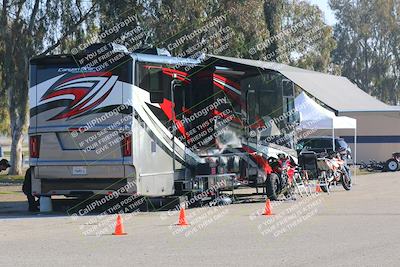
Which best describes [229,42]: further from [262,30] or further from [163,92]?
[163,92]

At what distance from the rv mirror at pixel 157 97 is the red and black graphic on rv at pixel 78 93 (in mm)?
883

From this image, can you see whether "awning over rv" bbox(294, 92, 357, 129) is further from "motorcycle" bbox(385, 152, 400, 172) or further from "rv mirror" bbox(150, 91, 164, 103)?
"rv mirror" bbox(150, 91, 164, 103)

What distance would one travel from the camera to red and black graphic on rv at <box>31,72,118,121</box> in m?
14.2

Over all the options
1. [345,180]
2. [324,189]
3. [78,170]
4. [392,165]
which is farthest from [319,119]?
[78,170]

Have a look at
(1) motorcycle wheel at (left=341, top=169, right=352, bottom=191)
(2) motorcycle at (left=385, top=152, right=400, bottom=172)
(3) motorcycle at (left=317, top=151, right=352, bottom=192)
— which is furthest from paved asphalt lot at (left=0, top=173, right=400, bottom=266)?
(2) motorcycle at (left=385, top=152, right=400, bottom=172)

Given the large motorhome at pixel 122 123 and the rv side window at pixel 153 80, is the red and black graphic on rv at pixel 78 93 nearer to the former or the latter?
the large motorhome at pixel 122 123

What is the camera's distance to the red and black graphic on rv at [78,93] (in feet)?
46.6

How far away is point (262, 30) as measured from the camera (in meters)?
33.1

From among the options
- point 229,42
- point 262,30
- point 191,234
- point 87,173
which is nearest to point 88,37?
point 229,42

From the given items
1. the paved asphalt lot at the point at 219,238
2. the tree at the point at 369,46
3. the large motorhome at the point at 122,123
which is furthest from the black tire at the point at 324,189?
the tree at the point at 369,46

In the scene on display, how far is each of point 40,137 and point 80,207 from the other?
7.81 feet

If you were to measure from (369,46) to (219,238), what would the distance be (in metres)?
62.6

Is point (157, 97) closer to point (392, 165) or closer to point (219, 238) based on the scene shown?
point (219, 238)

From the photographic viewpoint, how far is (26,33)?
94.6ft
